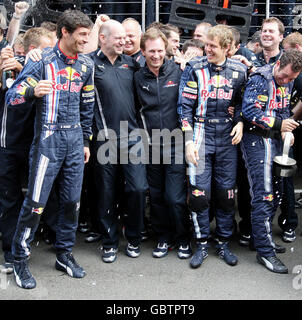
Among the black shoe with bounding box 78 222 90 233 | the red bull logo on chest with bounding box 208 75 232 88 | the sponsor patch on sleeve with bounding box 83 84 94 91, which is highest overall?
the red bull logo on chest with bounding box 208 75 232 88

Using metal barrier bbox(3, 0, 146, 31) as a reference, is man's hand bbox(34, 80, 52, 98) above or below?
below

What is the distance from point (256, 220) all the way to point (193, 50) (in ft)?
6.43

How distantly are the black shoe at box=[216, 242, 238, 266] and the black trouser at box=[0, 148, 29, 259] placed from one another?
6.27 ft

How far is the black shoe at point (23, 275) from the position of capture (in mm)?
3988

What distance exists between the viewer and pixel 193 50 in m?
5.18

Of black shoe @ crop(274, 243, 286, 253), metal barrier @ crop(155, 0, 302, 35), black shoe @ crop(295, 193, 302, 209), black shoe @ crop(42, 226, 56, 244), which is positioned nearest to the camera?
black shoe @ crop(274, 243, 286, 253)

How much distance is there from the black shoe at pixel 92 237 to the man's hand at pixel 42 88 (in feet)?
6.14

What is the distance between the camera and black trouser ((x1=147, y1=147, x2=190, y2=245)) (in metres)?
4.54

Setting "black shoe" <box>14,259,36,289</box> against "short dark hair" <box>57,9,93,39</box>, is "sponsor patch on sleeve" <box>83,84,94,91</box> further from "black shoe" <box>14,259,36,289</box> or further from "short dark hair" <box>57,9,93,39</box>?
"black shoe" <box>14,259,36,289</box>

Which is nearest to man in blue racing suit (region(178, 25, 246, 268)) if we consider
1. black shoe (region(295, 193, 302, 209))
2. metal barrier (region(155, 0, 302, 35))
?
black shoe (region(295, 193, 302, 209))

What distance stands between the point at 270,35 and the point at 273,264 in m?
2.52

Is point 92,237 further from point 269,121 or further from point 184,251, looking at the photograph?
point 269,121

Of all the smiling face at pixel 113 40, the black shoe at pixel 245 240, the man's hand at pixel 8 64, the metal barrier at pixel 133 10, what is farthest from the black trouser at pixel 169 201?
the metal barrier at pixel 133 10

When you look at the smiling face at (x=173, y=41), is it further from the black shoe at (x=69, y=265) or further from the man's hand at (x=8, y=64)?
the black shoe at (x=69, y=265)
